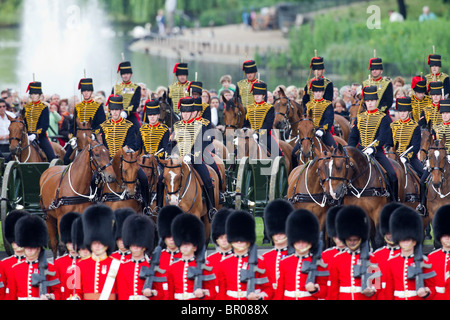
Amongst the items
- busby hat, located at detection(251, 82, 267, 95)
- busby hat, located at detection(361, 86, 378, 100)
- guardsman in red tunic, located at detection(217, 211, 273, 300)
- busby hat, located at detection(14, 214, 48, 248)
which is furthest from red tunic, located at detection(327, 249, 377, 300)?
busby hat, located at detection(251, 82, 267, 95)

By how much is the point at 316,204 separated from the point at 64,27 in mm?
29816

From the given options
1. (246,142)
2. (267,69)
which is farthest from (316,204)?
(267,69)

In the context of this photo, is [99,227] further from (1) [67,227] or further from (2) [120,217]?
(1) [67,227]

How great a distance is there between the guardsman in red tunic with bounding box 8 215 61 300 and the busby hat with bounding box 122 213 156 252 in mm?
740

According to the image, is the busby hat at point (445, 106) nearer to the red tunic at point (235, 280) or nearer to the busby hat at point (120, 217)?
the busby hat at point (120, 217)

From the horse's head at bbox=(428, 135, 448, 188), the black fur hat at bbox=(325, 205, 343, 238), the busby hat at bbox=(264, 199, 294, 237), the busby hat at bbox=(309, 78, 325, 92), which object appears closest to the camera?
the busby hat at bbox=(264, 199, 294, 237)

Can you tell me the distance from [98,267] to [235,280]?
4.09ft

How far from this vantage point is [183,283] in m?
10.3

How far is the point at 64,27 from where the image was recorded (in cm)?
4225

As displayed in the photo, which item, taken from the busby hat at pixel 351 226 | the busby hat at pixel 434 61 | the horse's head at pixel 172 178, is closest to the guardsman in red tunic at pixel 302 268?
the busby hat at pixel 351 226

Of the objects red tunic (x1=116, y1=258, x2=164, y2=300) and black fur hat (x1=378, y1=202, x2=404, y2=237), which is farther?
black fur hat (x1=378, y1=202, x2=404, y2=237)

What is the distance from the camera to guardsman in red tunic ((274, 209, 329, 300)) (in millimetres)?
10148

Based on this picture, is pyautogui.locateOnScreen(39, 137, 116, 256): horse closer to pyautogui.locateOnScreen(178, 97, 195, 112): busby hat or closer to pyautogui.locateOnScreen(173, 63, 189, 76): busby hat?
pyautogui.locateOnScreen(178, 97, 195, 112): busby hat
